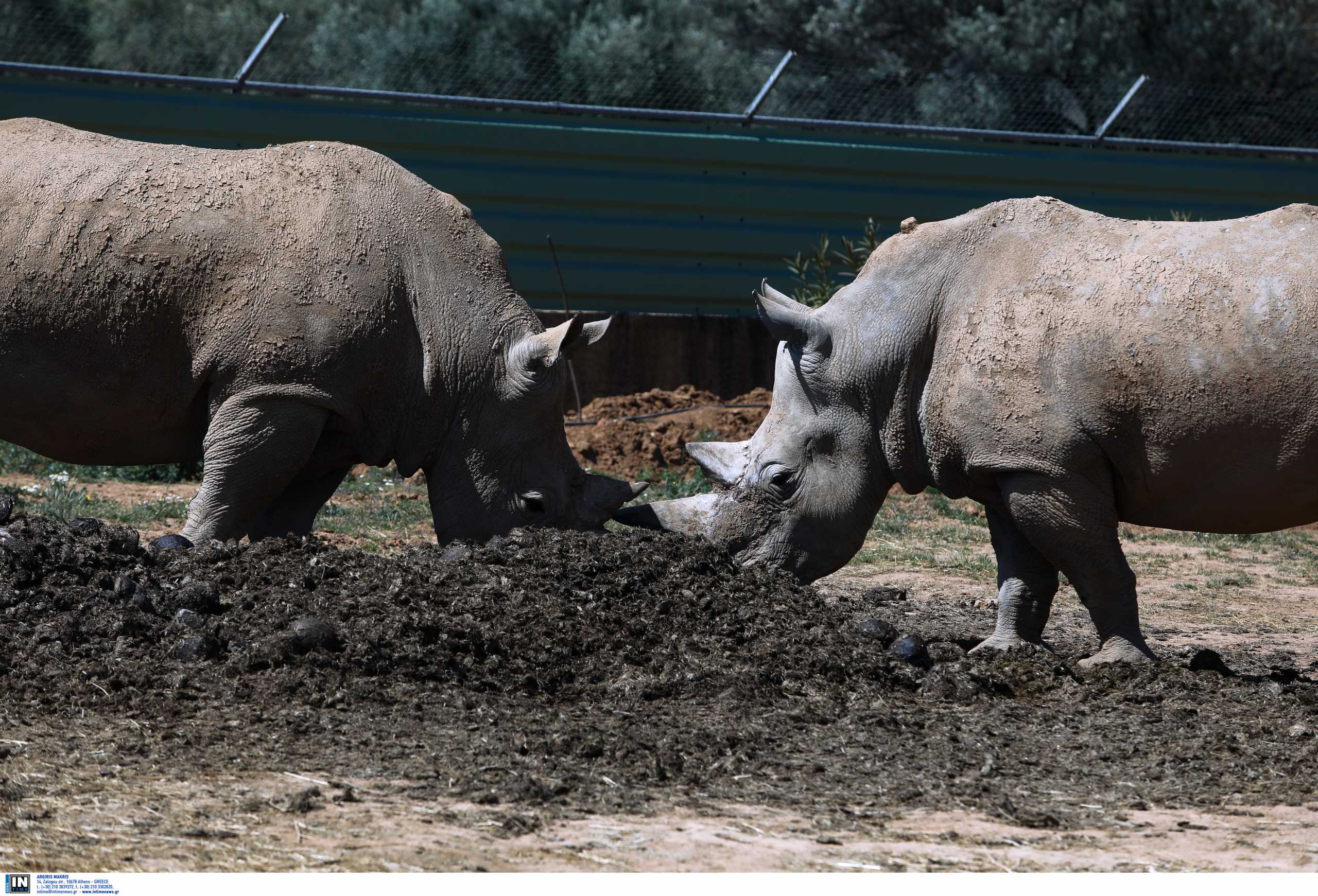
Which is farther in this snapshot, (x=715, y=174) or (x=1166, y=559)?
(x=715, y=174)

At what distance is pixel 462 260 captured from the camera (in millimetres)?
7617

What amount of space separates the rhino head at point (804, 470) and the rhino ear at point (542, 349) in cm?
80

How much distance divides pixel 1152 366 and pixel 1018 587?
1.29 meters

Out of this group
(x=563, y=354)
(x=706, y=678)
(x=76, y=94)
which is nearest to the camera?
(x=706, y=678)

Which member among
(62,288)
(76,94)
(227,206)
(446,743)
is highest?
(76,94)

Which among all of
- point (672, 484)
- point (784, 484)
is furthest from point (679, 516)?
point (672, 484)

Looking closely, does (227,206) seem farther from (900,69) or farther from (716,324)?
(900,69)

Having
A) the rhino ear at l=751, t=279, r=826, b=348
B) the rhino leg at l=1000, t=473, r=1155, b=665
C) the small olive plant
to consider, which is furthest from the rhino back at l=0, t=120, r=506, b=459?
the small olive plant

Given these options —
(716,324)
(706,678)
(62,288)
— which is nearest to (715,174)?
(716,324)

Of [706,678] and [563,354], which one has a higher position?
[563,354]

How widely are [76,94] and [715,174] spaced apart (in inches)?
227

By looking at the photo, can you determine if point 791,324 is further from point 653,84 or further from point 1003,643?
point 653,84

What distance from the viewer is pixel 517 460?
7664 millimetres

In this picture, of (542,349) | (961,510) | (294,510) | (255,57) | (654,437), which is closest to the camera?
(542,349)
